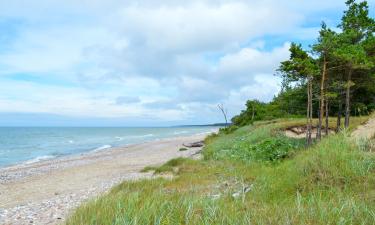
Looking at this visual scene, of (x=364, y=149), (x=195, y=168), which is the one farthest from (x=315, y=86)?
(x=364, y=149)

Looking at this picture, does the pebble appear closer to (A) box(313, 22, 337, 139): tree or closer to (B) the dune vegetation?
(B) the dune vegetation

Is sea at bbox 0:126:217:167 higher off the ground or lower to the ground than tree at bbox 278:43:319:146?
lower

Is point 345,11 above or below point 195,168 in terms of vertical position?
above

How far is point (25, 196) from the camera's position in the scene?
16.1 metres

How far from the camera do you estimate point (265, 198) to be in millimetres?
8008

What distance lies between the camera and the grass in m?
5.38

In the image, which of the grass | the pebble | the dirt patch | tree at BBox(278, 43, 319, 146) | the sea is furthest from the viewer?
the sea

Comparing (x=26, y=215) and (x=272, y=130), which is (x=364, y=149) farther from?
(x=272, y=130)

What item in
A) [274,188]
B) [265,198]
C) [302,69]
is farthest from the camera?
[302,69]

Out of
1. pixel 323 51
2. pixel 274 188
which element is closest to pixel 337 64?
pixel 323 51

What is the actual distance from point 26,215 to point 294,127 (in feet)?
66.6

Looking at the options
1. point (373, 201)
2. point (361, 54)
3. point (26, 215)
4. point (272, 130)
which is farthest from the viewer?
point (272, 130)

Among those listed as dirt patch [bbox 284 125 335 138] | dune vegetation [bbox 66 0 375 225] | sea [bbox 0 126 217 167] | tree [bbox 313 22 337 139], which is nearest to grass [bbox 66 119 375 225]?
dune vegetation [bbox 66 0 375 225]

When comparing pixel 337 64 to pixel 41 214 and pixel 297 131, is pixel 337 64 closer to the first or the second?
pixel 297 131
